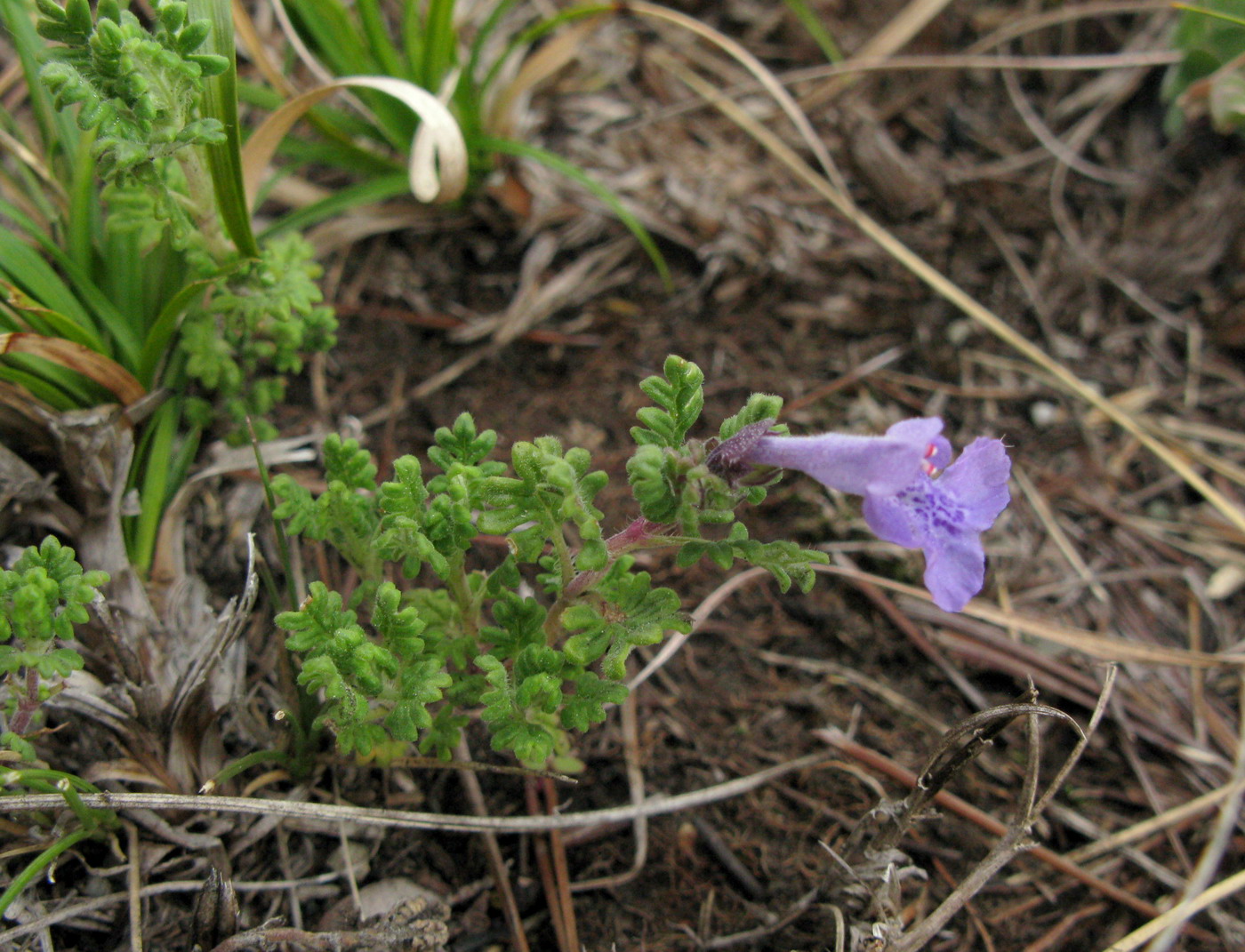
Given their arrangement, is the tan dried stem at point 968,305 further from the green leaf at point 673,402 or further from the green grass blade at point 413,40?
the green leaf at point 673,402

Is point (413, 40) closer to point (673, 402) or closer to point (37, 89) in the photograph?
point (37, 89)

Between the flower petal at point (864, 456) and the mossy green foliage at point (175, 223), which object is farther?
the mossy green foliage at point (175, 223)

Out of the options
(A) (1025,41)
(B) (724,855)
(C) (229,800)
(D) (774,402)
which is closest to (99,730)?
(C) (229,800)

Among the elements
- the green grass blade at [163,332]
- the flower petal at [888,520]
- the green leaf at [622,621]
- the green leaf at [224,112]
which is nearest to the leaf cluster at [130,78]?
the green leaf at [224,112]

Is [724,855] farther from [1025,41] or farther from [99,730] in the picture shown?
[1025,41]

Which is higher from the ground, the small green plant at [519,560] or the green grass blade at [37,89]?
the green grass blade at [37,89]

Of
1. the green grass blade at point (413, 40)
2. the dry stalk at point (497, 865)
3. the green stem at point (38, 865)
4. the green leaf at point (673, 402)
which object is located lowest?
the dry stalk at point (497, 865)

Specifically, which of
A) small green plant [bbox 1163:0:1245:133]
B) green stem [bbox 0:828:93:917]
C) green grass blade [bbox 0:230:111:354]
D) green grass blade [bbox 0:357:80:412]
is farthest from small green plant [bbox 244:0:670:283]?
small green plant [bbox 1163:0:1245:133]
